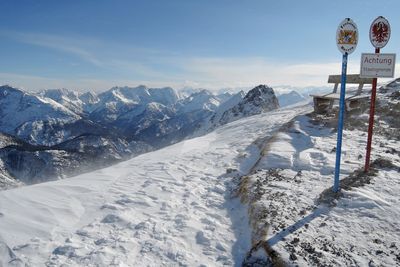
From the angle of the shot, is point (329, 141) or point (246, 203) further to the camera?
point (329, 141)

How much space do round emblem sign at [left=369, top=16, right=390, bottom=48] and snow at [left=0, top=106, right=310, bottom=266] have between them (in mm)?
6029

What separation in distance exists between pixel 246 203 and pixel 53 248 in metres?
5.25

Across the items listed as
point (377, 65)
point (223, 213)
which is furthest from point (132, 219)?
point (377, 65)

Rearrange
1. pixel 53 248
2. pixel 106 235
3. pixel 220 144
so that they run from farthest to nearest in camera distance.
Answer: pixel 220 144, pixel 106 235, pixel 53 248

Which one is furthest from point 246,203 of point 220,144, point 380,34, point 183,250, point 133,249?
point 220,144

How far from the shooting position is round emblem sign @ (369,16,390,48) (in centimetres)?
996

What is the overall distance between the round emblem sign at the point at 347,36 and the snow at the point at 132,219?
203 inches

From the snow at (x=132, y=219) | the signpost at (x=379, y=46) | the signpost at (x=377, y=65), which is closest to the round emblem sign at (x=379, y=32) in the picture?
the signpost at (x=379, y=46)

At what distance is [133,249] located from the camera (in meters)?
8.12

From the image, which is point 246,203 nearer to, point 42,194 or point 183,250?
point 183,250

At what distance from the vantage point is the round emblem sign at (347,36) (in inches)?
363

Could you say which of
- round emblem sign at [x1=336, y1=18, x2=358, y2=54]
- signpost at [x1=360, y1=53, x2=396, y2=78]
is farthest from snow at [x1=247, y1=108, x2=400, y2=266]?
round emblem sign at [x1=336, y1=18, x2=358, y2=54]

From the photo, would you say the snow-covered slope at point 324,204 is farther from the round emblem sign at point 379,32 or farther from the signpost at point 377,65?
the round emblem sign at point 379,32

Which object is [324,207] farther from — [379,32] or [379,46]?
[379,32]
